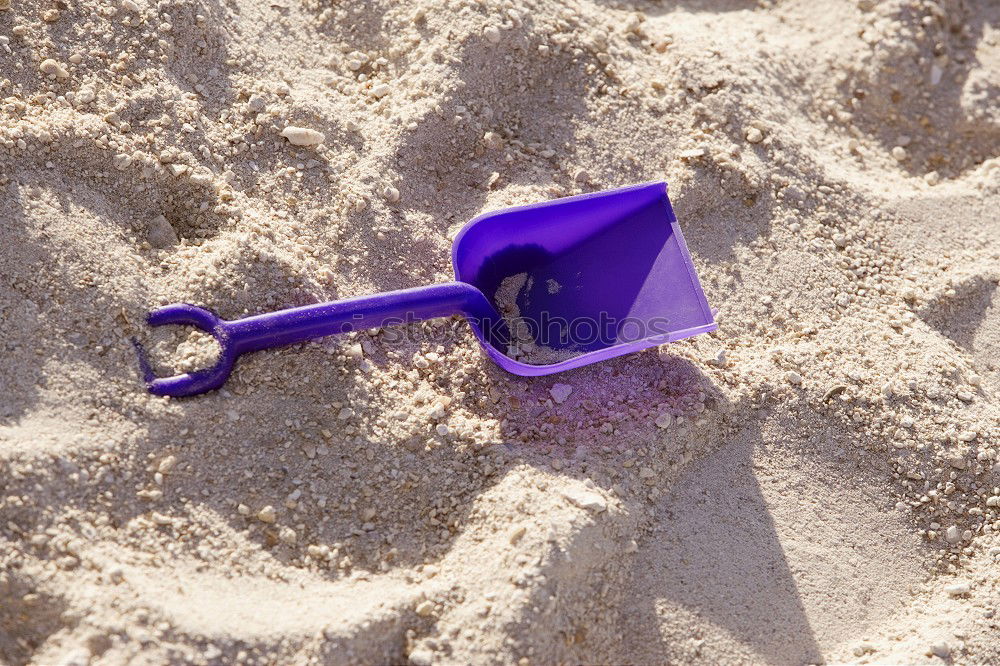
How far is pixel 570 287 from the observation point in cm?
228

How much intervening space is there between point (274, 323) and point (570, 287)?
0.74 meters

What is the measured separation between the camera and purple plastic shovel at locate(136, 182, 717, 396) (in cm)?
206

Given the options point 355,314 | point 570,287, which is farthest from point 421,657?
point 570,287

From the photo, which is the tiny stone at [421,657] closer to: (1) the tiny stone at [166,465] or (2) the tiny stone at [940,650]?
(1) the tiny stone at [166,465]

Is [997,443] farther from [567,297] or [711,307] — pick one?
[567,297]

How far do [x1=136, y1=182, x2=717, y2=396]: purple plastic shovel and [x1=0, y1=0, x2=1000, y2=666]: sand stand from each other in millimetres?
76

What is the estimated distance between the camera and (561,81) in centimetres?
244

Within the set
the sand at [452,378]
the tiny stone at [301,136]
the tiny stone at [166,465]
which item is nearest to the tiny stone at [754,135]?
the sand at [452,378]

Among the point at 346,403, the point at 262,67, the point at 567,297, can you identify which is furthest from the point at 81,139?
the point at 567,297

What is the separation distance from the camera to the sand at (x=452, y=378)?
1835 millimetres

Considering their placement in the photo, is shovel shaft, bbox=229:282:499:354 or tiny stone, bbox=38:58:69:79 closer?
shovel shaft, bbox=229:282:499:354

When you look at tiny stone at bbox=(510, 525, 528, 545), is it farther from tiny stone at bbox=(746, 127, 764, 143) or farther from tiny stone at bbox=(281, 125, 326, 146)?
tiny stone at bbox=(746, 127, 764, 143)

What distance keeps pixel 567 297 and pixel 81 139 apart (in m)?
1.18

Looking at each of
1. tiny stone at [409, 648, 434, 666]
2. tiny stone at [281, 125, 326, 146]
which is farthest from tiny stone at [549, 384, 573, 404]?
tiny stone at [281, 125, 326, 146]
